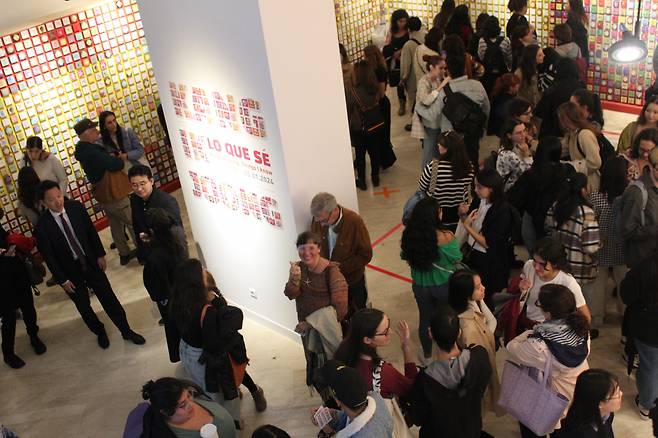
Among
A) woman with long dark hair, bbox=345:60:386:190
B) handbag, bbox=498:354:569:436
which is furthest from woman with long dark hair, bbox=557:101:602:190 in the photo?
woman with long dark hair, bbox=345:60:386:190

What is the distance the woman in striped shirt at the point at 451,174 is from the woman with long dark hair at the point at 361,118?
7.71 feet

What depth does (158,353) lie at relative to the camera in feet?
22.4

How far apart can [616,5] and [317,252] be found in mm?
6925

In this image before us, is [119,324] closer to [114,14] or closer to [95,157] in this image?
[95,157]

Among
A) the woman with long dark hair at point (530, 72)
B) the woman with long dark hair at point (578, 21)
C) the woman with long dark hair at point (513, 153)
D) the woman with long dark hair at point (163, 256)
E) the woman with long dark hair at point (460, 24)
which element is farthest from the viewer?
the woman with long dark hair at point (460, 24)

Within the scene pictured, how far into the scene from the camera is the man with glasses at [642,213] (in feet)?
17.7

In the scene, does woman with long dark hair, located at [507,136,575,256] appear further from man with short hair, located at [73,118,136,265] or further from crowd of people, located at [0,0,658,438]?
man with short hair, located at [73,118,136,265]

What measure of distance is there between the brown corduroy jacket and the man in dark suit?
2.21m

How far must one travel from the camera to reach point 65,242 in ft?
20.8

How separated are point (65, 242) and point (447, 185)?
3.49 metres

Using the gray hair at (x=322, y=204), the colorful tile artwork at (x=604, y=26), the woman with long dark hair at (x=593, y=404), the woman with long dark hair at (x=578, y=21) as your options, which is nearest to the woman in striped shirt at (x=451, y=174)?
the gray hair at (x=322, y=204)

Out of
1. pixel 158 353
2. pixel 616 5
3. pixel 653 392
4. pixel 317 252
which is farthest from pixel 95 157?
pixel 616 5

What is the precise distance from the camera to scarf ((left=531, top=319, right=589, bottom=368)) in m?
4.22

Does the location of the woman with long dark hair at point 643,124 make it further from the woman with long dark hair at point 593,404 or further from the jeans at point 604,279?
the woman with long dark hair at point 593,404
